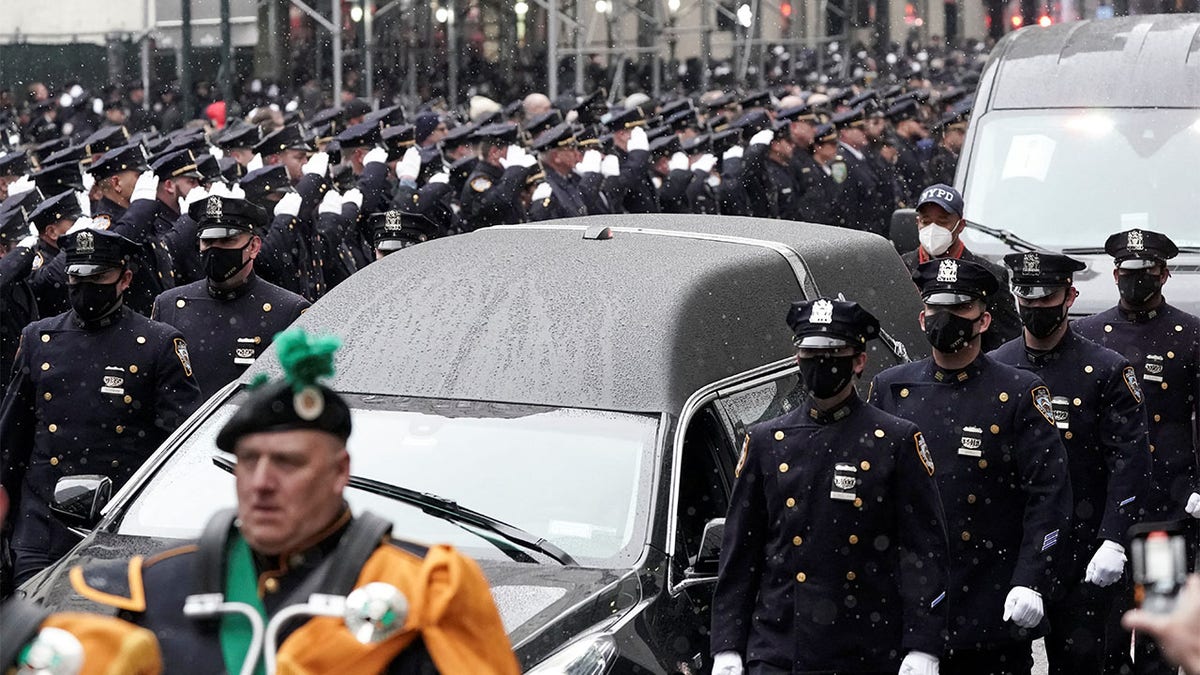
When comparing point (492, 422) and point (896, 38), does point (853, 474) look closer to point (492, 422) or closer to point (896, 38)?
point (492, 422)

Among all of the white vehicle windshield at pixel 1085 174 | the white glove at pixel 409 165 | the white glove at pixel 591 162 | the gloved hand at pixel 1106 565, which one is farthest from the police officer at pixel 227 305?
the white glove at pixel 591 162

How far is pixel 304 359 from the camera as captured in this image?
135 inches

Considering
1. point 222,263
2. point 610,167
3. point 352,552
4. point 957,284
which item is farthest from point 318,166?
point 352,552

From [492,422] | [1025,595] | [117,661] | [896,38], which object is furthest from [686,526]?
[896,38]

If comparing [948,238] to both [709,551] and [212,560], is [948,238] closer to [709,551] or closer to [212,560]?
[709,551]

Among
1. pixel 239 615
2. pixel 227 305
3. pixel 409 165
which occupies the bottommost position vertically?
pixel 227 305

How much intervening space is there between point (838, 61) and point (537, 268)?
101ft

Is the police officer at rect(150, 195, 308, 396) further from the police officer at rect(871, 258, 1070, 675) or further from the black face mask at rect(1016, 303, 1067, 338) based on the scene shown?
the black face mask at rect(1016, 303, 1067, 338)

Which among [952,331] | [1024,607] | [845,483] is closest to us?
[845,483]

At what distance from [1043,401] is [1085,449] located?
0.69 m

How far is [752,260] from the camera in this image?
24.8 ft

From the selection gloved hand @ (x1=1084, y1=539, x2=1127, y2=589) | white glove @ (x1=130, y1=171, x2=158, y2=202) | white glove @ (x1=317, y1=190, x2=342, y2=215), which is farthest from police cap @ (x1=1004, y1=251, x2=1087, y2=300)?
white glove @ (x1=317, y1=190, x2=342, y2=215)

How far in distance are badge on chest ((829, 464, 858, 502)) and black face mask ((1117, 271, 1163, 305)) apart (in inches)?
109

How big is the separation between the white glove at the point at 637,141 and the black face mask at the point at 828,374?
13.1m
